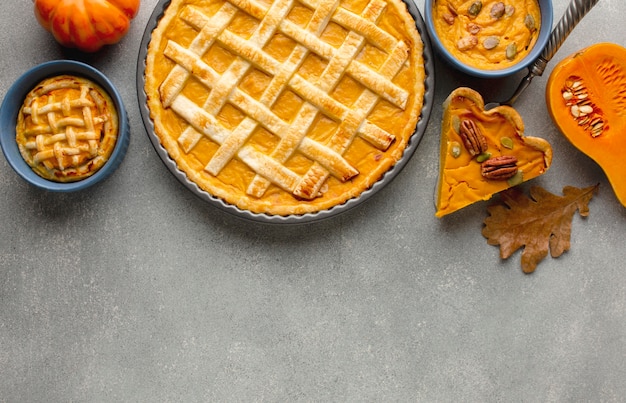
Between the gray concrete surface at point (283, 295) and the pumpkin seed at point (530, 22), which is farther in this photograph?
the gray concrete surface at point (283, 295)

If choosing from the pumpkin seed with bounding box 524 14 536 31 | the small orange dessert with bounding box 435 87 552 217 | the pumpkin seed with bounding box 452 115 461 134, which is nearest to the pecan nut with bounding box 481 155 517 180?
the small orange dessert with bounding box 435 87 552 217

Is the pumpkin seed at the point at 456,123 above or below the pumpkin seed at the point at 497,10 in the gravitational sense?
below

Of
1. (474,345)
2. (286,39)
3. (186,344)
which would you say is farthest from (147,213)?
(474,345)

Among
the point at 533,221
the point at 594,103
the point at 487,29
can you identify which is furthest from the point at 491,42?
the point at 533,221

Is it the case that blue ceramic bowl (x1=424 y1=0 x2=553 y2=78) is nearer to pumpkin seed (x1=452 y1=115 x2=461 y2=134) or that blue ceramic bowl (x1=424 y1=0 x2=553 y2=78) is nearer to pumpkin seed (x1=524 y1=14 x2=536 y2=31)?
pumpkin seed (x1=524 y1=14 x2=536 y2=31)

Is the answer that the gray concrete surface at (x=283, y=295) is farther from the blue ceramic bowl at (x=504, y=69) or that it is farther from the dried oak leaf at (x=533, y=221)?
the blue ceramic bowl at (x=504, y=69)

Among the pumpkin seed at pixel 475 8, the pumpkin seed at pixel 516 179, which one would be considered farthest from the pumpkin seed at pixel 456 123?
the pumpkin seed at pixel 475 8
